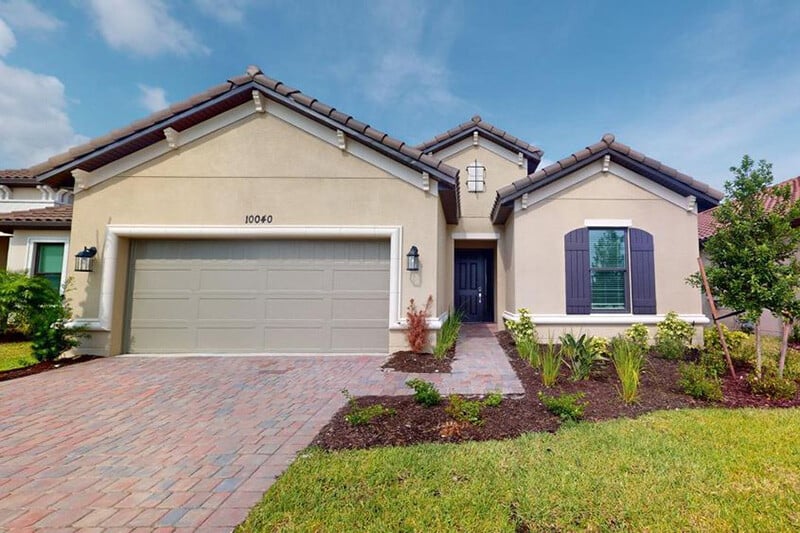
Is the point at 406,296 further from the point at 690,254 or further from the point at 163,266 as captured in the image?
the point at 690,254

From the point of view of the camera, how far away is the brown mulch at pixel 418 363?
20.2 ft

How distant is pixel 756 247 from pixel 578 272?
3.29 m

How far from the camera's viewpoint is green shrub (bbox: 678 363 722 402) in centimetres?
463

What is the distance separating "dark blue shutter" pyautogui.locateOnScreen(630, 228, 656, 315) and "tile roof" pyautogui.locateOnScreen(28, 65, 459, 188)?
478cm

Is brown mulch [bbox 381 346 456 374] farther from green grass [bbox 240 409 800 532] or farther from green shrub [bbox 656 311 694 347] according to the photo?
green shrub [bbox 656 311 694 347]

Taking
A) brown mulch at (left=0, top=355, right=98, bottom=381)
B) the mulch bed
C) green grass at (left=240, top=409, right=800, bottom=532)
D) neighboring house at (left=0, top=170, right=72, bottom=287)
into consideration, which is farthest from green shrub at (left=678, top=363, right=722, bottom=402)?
neighboring house at (left=0, top=170, right=72, bottom=287)

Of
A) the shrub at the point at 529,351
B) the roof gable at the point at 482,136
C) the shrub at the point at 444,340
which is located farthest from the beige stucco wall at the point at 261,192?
the roof gable at the point at 482,136

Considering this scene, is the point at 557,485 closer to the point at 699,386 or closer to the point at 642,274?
the point at 699,386

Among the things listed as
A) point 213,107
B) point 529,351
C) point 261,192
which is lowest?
point 529,351

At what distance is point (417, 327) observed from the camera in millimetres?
7094

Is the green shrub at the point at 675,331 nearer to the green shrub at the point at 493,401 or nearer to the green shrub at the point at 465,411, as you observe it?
the green shrub at the point at 493,401

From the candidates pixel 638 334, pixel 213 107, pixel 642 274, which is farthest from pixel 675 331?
pixel 213 107

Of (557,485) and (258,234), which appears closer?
(557,485)

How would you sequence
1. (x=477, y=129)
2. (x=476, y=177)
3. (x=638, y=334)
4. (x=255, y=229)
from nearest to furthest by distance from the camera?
1. (x=255, y=229)
2. (x=638, y=334)
3. (x=477, y=129)
4. (x=476, y=177)
